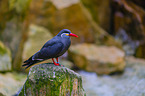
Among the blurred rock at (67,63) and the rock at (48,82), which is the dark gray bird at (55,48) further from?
the blurred rock at (67,63)

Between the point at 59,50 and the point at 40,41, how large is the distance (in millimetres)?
4615

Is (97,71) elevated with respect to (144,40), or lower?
lower

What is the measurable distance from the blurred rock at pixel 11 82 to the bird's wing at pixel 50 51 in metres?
1.91

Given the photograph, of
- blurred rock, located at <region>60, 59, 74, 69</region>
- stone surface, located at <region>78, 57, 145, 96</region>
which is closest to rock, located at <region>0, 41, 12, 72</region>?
blurred rock, located at <region>60, 59, 74, 69</region>

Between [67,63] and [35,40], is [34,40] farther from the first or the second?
[67,63]

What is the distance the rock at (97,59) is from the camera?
7402 millimetres

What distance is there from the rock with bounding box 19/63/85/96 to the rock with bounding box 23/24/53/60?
400 cm

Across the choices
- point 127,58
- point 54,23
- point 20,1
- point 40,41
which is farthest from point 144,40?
point 20,1

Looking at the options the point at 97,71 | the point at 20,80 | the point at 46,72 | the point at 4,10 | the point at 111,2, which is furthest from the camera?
the point at 111,2

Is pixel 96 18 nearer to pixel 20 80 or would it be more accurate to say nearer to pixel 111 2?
pixel 111 2

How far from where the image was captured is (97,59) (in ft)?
24.7

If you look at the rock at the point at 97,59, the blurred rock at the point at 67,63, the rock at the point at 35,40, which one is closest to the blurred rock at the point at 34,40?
the rock at the point at 35,40

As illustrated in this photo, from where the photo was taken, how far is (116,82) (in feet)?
22.3

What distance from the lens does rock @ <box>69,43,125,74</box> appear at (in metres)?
7.40
